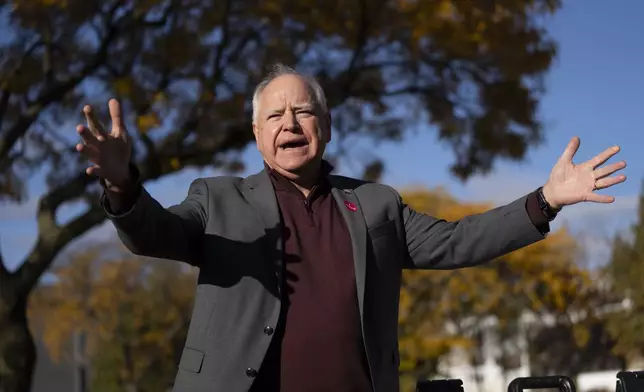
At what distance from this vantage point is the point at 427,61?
38.3 feet

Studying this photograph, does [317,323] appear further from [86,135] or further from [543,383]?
[543,383]

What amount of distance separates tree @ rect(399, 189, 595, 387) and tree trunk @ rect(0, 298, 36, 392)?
1718 centimetres

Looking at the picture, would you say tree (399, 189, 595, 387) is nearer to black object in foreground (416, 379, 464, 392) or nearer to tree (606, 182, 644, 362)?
tree (606, 182, 644, 362)

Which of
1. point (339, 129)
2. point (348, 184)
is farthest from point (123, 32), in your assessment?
point (348, 184)

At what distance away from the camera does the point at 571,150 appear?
2.69 metres

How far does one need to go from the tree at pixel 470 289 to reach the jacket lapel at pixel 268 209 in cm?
2356

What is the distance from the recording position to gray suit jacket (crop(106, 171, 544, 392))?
2367 mm

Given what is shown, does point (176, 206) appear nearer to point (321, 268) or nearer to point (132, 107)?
point (321, 268)

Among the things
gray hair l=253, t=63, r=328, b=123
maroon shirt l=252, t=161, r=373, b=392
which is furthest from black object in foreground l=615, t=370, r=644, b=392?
gray hair l=253, t=63, r=328, b=123

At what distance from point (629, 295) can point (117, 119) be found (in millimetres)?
35029

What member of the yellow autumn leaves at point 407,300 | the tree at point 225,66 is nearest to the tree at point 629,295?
the yellow autumn leaves at point 407,300

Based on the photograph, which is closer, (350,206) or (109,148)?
(109,148)

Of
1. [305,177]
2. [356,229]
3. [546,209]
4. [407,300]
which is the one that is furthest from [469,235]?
[407,300]

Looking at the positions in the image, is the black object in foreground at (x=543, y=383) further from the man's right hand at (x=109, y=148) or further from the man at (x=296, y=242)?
the man's right hand at (x=109, y=148)
